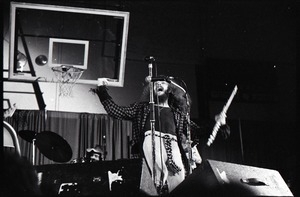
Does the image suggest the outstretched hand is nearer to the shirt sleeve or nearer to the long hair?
the long hair

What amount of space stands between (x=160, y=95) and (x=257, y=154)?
3634 millimetres

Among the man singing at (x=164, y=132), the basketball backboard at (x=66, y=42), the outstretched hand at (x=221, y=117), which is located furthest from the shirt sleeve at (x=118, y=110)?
the basketball backboard at (x=66, y=42)

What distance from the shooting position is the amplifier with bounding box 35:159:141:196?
2281 millimetres

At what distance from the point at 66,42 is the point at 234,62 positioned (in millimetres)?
3244

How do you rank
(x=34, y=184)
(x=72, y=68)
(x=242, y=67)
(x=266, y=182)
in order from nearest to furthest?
1. (x=34, y=184)
2. (x=266, y=182)
3. (x=72, y=68)
4. (x=242, y=67)

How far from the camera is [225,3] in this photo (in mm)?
8016

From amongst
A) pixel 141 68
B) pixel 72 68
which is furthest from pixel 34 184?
pixel 141 68

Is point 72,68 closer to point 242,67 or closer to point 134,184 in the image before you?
point 242,67

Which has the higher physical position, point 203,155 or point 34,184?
point 34,184

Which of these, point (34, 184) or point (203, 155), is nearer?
point (34, 184)

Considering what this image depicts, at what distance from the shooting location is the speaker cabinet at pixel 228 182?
74.4 inches

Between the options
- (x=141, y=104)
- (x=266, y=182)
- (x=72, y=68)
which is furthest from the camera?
(x=72, y=68)

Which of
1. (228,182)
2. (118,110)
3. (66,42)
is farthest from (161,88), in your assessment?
(228,182)

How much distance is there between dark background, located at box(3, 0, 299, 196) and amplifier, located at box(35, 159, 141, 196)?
4611 mm
